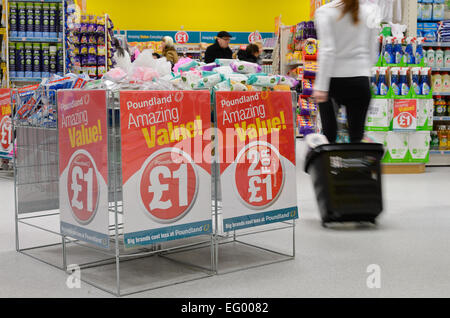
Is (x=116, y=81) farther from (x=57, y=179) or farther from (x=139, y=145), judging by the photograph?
(x=57, y=179)

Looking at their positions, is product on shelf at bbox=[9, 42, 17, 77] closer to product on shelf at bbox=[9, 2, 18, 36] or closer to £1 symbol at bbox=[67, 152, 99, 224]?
product on shelf at bbox=[9, 2, 18, 36]

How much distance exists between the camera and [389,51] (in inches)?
251

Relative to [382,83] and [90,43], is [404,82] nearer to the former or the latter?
[382,83]

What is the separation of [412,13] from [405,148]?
170 cm

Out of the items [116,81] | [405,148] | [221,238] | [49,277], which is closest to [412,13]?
[405,148]

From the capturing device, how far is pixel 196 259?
3029 mm

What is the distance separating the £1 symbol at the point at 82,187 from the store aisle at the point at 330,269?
0.32 m

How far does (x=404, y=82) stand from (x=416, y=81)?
0.14 meters

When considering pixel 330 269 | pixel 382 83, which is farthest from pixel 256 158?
pixel 382 83

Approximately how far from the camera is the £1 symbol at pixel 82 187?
2.54 meters

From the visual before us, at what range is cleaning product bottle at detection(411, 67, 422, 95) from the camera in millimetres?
6371

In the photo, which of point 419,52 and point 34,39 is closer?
point 419,52

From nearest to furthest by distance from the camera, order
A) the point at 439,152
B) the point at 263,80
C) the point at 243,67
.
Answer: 1. the point at 263,80
2. the point at 243,67
3. the point at 439,152

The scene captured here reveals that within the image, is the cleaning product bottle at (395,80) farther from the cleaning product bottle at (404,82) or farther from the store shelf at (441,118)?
the store shelf at (441,118)
